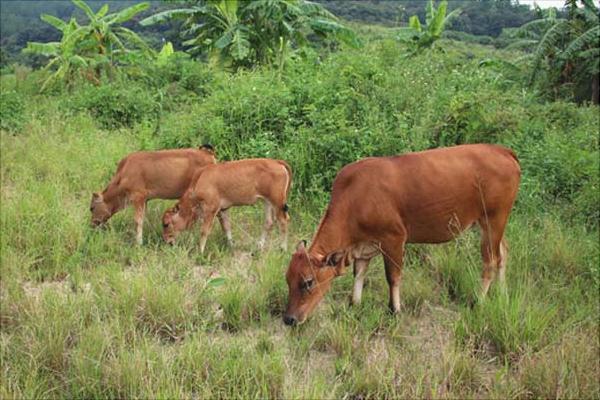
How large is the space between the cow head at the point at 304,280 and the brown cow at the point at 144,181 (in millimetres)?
Answer: 2290

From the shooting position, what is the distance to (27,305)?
16.0 ft

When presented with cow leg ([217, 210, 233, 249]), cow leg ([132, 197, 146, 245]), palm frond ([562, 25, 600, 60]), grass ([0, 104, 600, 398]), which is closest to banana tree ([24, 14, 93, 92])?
grass ([0, 104, 600, 398])

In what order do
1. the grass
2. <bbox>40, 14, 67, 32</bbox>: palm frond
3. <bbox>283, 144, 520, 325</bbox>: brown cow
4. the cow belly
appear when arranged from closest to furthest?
the grass, <bbox>283, 144, 520, 325</bbox>: brown cow, the cow belly, <bbox>40, 14, 67, 32</bbox>: palm frond

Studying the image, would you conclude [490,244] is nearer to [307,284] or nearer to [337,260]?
[337,260]

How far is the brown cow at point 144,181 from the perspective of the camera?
6.93 m

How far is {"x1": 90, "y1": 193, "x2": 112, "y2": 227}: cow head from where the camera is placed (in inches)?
271

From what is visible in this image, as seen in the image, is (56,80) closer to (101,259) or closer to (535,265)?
(101,259)

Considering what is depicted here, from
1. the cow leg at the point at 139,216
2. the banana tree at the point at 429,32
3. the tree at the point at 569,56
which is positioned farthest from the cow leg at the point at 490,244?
the banana tree at the point at 429,32

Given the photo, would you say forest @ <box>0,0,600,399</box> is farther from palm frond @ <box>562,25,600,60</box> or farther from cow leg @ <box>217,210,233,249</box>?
palm frond @ <box>562,25,600,60</box>

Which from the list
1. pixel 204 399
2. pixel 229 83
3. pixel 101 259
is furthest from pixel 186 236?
pixel 229 83

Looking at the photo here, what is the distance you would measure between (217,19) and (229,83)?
710 cm

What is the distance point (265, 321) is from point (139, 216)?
2659 mm

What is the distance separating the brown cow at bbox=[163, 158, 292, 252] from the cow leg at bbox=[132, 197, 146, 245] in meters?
0.32

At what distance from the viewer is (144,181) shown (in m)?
6.98
